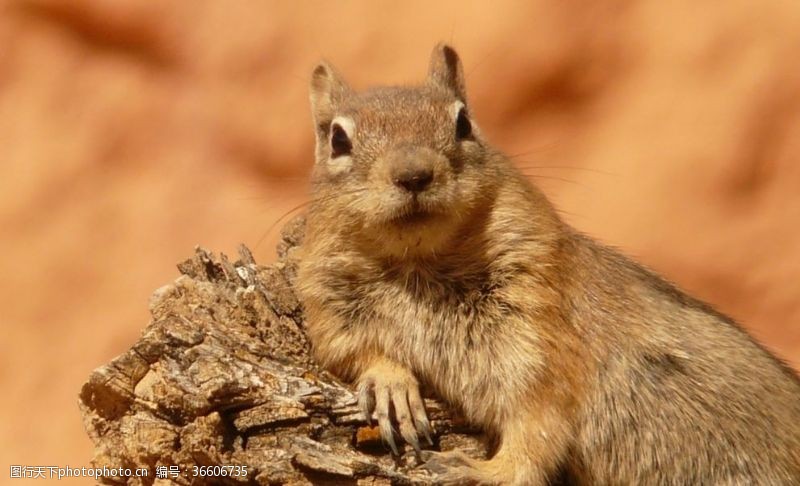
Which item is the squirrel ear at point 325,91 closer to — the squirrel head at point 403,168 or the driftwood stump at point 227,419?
the squirrel head at point 403,168

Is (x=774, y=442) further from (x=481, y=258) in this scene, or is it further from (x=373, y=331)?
(x=373, y=331)

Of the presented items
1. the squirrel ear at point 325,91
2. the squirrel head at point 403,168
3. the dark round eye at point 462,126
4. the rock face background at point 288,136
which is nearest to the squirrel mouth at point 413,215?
the squirrel head at point 403,168

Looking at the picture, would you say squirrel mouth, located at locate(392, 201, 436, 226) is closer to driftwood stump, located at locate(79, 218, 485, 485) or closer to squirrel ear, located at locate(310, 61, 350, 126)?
driftwood stump, located at locate(79, 218, 485, 485)

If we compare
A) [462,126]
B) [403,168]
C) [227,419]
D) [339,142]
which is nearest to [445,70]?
[462,126]

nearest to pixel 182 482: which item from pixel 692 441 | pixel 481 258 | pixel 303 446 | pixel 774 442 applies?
pixel 303 446

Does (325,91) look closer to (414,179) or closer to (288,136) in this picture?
(414,179)

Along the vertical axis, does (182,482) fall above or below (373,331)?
below
